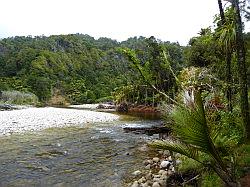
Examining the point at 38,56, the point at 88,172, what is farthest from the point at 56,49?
the point at 88,172

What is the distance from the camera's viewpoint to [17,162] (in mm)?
13719

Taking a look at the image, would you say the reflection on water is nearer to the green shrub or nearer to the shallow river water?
the shallow river water

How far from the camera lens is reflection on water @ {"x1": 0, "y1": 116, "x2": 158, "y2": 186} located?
1146 cm

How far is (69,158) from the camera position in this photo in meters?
14.8

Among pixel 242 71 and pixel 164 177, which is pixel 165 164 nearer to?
pixel 164 177

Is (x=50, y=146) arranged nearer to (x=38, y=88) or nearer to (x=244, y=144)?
(x=244, y=144)

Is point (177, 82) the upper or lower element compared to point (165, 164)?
upper

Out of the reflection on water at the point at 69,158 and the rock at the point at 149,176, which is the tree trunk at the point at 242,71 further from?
the reflection on water at the point at 69,158

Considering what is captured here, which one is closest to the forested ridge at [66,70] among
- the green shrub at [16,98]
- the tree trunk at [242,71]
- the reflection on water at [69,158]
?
the green shrub at [16,98]

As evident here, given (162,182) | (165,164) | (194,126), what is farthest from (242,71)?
(194,126)

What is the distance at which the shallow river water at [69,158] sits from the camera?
451 inches

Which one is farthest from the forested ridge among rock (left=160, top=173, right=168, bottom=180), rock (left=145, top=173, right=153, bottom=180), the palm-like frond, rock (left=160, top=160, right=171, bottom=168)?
the palm-like frond

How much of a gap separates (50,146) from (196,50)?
26656 millimetres

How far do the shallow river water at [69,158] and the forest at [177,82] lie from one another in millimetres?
2732
